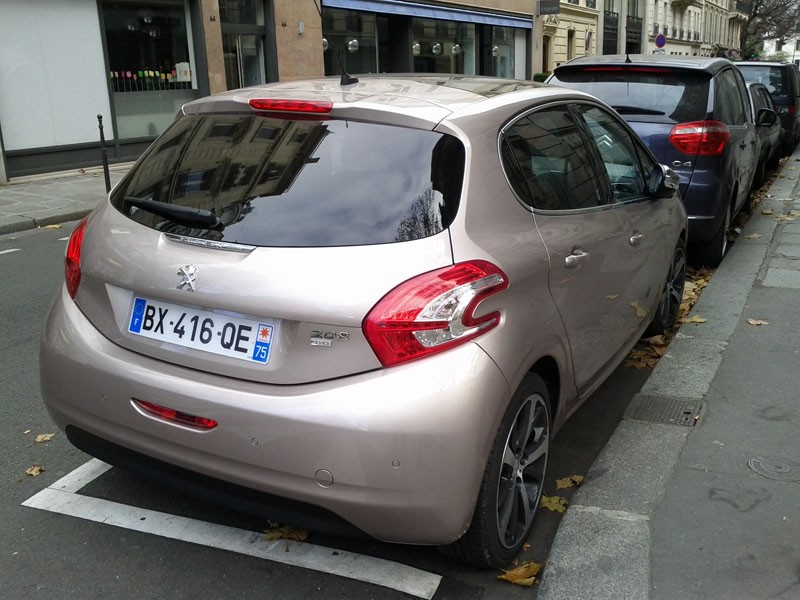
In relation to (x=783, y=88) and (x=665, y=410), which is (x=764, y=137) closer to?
(x=783, y=88)

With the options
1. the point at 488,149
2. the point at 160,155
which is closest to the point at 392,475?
the point at 488,149

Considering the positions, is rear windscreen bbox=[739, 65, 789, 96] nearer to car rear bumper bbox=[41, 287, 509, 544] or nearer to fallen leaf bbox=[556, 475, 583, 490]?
fallen leaf bbox=[556, 475, 583, 490]

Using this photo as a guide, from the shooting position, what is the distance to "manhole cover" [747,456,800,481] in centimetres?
334

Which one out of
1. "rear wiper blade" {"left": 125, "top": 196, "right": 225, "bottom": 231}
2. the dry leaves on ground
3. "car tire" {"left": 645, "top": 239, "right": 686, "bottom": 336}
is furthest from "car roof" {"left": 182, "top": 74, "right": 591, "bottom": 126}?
the dry leaves on ground

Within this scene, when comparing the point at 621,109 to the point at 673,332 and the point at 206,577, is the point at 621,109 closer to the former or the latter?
the point at 673,332

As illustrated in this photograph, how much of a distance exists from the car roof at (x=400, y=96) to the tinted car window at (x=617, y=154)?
0.48 meters

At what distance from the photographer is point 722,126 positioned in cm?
639

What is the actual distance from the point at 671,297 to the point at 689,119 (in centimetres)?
180

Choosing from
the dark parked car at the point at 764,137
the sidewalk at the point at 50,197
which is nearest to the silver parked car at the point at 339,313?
the sidewalk at the point at 50,197

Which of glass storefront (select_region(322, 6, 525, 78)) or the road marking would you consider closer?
the road marking

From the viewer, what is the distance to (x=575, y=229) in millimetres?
3244

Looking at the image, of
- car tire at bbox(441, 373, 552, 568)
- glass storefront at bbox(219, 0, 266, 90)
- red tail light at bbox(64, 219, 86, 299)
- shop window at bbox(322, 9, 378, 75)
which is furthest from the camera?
shop window at bbox(322, 9, 378, 75)

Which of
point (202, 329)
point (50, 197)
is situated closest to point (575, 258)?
point (202, 329)

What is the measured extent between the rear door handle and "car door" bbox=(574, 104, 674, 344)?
1.78 feet
